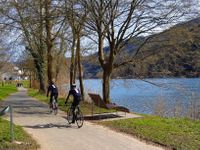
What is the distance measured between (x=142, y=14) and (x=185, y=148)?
15360 millimetres

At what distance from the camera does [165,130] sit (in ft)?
51.2

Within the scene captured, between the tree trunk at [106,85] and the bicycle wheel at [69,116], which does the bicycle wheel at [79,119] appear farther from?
the tree trunk at [106,85]

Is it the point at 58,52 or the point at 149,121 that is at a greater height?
the point at 58,52

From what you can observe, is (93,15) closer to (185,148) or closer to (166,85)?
(166,85)

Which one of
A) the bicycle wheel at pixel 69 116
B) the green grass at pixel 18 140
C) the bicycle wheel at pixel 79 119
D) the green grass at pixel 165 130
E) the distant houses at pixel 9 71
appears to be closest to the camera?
the green grass at pixel 18 140

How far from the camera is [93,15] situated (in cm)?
2617

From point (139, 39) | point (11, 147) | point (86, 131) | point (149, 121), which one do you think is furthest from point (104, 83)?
point (11, 147)

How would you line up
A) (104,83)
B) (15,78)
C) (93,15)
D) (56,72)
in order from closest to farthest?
(93,15), (104,83), (56,72), (15,78)

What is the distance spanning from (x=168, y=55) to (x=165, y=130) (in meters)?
13.4

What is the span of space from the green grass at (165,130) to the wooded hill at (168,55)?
30.0ft

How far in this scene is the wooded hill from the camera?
26.6m

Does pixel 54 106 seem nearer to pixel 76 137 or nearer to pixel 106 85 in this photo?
pixel 106 85

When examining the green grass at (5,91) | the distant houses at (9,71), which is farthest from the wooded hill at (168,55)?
the distant houses at (9,71)

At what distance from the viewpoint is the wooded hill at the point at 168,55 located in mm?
26594
